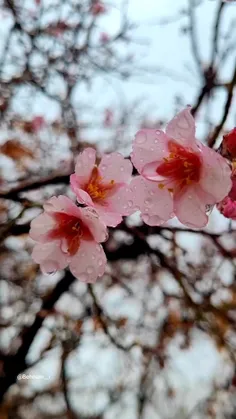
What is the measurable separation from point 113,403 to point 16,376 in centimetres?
137

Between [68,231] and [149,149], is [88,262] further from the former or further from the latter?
[149,149]

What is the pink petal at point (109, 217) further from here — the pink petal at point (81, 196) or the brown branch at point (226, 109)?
the brown branch at point (226, 109)

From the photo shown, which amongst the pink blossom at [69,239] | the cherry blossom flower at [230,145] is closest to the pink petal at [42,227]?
the pink blossom at [69,239]

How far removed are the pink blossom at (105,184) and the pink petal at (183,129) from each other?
133 mm

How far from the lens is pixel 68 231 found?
91cm

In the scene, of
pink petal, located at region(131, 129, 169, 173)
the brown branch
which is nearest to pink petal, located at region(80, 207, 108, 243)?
pink petal, located at region(131, 129, 169, 173)

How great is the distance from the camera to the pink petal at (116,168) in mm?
961

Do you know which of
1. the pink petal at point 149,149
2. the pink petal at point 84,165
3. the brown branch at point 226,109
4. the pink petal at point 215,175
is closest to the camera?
the pink petal at point 215,175

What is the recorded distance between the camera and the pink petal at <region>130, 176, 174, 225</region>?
0.80m

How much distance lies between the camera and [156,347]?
2.92m

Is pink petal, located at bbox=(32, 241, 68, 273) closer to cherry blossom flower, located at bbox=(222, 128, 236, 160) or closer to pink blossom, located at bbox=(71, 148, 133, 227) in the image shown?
pink blossom, located at bbox=(71, 148, 133, 227)

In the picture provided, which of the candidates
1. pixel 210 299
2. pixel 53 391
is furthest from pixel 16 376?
pixel 210 299

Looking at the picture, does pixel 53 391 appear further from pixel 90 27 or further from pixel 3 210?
pixel 90 27

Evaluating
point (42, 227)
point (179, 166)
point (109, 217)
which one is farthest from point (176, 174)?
point (42, 227)
